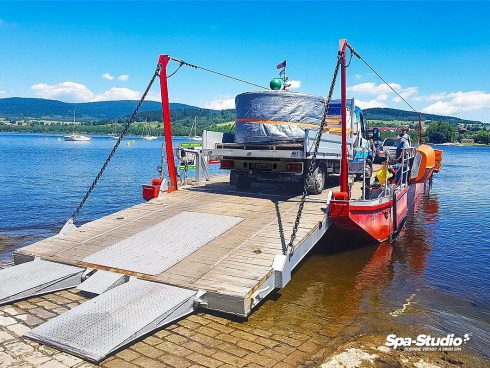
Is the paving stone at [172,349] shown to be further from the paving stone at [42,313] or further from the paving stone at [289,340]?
the paving stone at [42,313]

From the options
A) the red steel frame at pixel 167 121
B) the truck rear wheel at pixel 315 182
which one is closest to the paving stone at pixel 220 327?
the truck rear wheel at pixel 315 182

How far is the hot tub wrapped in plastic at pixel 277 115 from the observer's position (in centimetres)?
1179

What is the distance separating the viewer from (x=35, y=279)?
719cm

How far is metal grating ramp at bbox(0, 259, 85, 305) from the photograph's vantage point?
268 inches

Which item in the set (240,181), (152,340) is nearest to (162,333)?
(152,340)

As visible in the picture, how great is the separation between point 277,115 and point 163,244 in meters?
5.53

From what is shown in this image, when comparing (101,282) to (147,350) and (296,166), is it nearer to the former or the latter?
(147,350)

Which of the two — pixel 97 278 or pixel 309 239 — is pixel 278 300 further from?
pixel 97 278

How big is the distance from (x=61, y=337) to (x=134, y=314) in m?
1.00

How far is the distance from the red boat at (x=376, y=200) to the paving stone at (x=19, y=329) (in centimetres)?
682

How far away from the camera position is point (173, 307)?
6039mm

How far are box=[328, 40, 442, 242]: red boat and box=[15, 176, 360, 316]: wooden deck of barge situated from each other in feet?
2.09

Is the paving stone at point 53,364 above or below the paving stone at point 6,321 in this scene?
below

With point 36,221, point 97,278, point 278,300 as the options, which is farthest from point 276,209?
point 36,221
